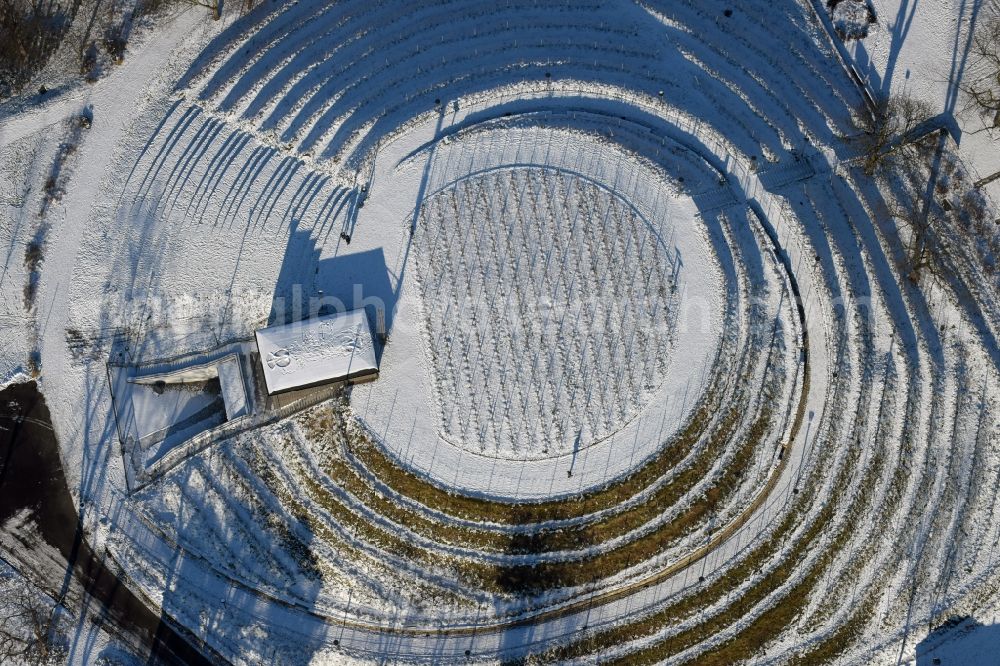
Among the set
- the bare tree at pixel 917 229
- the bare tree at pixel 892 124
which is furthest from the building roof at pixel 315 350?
the bare tree at pixel 917 229

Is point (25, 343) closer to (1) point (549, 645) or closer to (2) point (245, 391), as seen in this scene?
(2) point (245, 391)

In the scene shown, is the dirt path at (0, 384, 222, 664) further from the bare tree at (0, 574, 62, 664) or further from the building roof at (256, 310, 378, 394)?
the building roof at (256, 310, 378, 394)

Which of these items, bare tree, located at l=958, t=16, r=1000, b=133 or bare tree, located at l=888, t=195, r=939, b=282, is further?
bare tree, located at l=958, t=16, r=1000, b=133

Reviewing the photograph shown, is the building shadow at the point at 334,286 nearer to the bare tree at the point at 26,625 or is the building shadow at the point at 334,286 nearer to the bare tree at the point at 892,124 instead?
the bare tree at the point at 26,625

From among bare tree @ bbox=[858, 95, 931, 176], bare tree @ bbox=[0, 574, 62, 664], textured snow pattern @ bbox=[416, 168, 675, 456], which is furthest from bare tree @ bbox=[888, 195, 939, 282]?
bare tree @ bbox=[0, 574, 62, 664]

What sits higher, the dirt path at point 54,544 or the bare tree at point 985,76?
the bare tree at point 985,76

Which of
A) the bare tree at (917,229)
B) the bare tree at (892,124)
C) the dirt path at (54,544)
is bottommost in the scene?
the dirt path at (54,544)

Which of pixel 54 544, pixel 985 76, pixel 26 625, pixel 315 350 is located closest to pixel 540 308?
pixel 315 350
